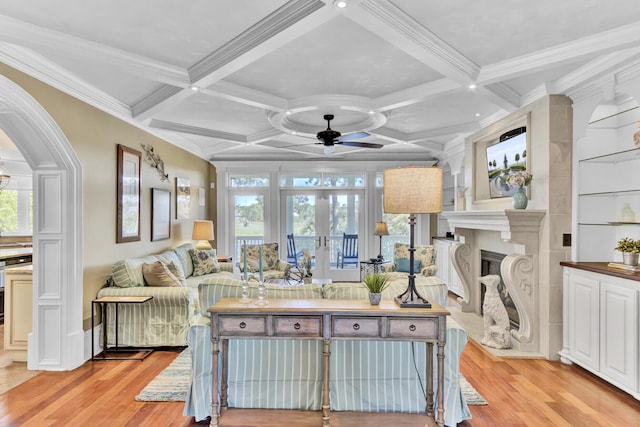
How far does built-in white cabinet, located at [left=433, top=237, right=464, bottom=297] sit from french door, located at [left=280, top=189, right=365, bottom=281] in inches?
60.6

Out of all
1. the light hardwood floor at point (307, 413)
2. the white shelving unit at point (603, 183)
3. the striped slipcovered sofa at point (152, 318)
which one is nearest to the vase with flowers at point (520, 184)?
the white shelving unit at point (603, 183)

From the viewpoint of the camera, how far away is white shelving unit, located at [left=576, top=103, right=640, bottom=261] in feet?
11.0

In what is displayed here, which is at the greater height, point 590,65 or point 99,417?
point 590,65

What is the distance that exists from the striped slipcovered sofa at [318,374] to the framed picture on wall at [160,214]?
294cm

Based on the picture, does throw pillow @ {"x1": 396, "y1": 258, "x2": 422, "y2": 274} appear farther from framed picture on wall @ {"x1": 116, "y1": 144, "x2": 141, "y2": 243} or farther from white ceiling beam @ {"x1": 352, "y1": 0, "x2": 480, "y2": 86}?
framed picture on wall @ {"x1": 116, "y1": 144, "x2": 141, "y2": 243}

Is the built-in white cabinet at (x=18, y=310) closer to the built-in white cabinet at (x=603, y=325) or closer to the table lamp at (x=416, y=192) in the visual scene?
the table lamp at (x=416, y=192)

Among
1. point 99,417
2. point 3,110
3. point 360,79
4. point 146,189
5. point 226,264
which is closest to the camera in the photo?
point 99,417

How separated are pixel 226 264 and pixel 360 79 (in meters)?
3.84

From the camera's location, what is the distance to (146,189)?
4.81 metres

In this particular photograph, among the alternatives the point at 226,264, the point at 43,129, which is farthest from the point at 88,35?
the point at 226,264

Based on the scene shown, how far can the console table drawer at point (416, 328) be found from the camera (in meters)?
2.21

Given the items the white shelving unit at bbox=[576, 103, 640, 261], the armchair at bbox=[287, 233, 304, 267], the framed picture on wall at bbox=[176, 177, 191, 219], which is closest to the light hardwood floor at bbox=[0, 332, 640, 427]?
the white shelving unit at bbox=[576, 103, 640, 261]

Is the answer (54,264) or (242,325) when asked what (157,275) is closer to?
(54,264)

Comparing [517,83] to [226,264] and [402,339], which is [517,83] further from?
[226,264]
